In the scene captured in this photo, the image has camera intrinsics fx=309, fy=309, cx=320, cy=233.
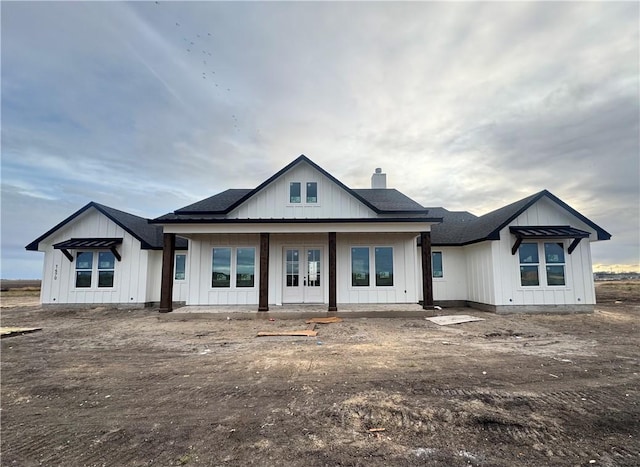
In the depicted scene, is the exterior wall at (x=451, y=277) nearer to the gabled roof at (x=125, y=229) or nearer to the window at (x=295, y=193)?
the window at (x=295, y=193)

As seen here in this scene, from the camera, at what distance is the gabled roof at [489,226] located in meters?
11.7

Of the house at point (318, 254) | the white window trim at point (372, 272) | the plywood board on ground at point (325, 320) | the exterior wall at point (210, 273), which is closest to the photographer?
the plywood board on ground at point (325, 320)

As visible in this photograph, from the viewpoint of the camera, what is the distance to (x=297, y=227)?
11172 millimetres

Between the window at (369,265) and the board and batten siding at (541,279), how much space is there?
3945mm

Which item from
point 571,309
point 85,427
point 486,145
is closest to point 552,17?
point 486,145

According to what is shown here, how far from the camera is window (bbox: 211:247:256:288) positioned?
1234cm

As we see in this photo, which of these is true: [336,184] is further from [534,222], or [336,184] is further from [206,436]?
[206,436]

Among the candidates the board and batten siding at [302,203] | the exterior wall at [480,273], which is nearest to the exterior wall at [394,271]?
the board and batten siding at [302,203]

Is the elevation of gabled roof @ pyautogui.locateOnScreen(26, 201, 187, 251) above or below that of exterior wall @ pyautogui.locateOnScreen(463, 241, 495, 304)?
above

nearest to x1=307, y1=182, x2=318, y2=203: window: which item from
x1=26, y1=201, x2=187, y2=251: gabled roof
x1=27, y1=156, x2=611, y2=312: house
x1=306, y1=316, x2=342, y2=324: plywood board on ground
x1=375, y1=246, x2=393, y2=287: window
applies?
x1=27, y1=156, x2=611, y2=312: house

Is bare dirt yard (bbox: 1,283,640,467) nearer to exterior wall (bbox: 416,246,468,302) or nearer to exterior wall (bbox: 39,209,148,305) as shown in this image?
exterior wall (bbox: 39,209,148,305)

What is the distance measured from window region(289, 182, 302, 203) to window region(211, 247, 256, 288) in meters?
2.60

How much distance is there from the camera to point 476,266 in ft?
42.7

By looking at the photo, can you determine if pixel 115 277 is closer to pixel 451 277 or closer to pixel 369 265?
pixel 369 265
